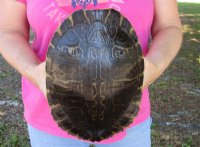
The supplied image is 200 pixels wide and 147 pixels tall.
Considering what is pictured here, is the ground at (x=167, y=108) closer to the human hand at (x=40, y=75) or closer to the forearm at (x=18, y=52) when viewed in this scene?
the forearm at (x=18, y=52)

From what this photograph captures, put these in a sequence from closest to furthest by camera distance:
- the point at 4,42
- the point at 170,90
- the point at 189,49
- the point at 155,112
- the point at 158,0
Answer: the point at 4,42
the point at 158,0
the point at 155,112
the point at 170,90
the point at 189,49

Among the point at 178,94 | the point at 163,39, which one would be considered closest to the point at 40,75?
the point at 163,39

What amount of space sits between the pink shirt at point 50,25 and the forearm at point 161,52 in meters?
Result: 0.07

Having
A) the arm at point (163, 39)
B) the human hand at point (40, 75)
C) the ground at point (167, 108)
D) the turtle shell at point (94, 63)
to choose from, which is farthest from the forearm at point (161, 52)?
the ground at point (167, 108)

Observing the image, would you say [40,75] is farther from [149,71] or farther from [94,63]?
[149,71]

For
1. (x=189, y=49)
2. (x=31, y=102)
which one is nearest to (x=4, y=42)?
(x=31, y=102)

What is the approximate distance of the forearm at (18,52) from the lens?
134 cm

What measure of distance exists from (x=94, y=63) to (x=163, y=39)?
46 centimetres

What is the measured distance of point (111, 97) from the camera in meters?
1.16

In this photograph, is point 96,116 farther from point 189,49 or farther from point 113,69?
point 189,49

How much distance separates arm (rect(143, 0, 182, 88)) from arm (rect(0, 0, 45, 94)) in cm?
39

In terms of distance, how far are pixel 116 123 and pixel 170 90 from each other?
3724 mm

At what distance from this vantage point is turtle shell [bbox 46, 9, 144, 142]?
43.0 inches

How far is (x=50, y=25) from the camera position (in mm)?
1413
